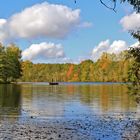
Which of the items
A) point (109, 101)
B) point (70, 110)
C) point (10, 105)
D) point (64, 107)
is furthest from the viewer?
point (109, 101)

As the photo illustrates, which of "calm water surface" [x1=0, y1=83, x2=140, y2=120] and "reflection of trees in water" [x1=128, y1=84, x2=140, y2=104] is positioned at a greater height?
"reflection of trees in water" [x1=128, y1=84, x2=140, y2=104]

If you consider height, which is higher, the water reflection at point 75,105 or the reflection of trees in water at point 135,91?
the reflection of trees in water at point 135,91

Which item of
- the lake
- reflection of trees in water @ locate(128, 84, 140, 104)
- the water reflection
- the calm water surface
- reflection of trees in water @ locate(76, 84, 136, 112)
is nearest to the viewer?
reflection of trees in water @ locate(128, 84, 140, 104)

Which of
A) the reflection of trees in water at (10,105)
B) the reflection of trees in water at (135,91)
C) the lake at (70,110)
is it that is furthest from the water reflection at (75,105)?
the reflection of trees in water at (135,91)

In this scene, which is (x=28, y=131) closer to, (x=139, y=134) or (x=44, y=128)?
(x=44, y=128)

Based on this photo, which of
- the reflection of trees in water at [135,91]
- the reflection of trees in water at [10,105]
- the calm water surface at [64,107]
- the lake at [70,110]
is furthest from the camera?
the calm water surface at [64,107]

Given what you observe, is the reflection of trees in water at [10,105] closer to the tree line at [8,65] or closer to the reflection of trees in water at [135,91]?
the reflection of trees in water at [135,91]

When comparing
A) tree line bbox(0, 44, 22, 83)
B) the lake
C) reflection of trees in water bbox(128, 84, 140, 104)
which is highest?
tree line bbox(0, 44, 22, 83)

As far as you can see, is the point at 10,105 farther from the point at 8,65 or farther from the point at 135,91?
the point at 8,65

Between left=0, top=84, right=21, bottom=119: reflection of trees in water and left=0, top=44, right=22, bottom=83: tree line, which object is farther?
left=0, top=44, right=22, bottom=83: tree line

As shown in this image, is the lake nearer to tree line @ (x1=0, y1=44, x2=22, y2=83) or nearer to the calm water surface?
the calm water surface

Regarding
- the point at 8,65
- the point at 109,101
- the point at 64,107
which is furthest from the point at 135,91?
the point at 8,65

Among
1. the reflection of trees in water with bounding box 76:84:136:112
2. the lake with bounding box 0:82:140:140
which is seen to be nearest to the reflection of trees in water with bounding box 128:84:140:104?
the lake with bounding box 0:82:140:140

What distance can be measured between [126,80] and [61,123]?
346 inches
